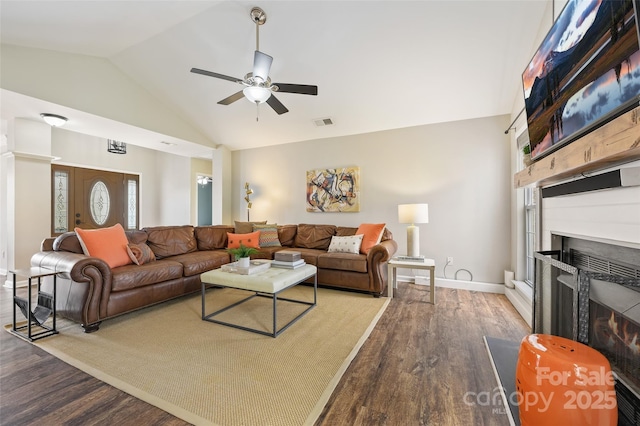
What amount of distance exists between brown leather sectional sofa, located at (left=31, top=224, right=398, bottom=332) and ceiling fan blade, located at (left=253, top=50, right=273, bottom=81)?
2293mm

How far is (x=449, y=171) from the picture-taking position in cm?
385

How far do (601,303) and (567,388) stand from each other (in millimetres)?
576

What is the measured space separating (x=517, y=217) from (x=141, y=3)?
492cm

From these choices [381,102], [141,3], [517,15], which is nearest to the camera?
[517,15]

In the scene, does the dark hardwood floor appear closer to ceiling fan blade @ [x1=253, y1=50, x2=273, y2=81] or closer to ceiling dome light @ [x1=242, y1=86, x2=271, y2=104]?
ceiling dome light @ [x1=242, y1=86, x2=271, y2=104]

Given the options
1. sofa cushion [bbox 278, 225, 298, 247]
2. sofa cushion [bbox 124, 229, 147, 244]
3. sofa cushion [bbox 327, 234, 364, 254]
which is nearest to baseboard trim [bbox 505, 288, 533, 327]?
sofa cushion [bbox 327, 234, 364, 254]

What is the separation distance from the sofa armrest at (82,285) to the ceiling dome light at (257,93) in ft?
6.86

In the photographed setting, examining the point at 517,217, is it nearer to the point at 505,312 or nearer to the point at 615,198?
the point at 505,312

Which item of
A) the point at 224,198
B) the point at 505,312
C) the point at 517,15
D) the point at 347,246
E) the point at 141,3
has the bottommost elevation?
the point at 505,312

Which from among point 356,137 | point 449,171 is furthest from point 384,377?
point 356,137

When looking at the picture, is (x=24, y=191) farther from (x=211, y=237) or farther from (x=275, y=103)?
(x=275, y=103)

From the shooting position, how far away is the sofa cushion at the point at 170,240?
3.52 metres

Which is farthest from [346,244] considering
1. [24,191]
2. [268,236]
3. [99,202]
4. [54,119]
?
[99,202]

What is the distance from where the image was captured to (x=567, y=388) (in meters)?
1.11
